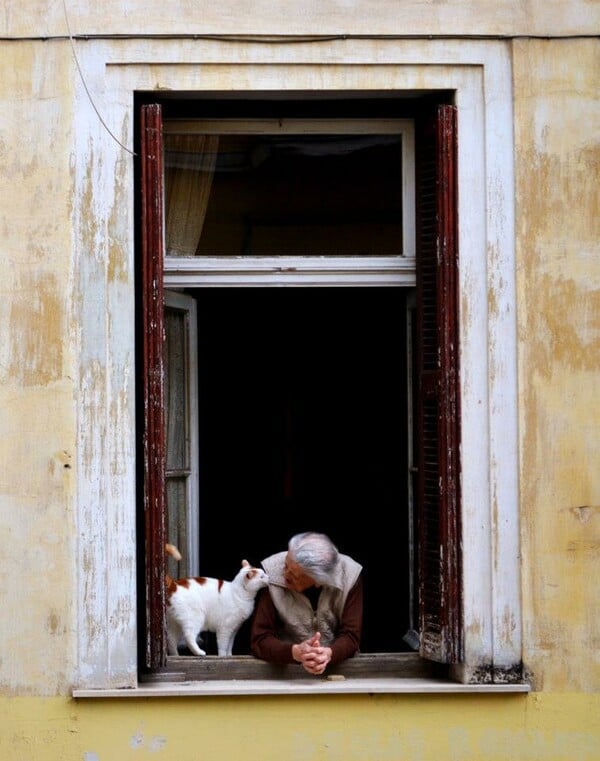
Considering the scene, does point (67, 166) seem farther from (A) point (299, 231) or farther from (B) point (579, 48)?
(B) point (579, 48)

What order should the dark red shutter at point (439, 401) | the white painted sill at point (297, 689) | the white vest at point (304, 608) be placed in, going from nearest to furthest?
the white painted sill at point (297, 689)
the dark red shutter at point (439, 401)
the white vest at point (304, 608)

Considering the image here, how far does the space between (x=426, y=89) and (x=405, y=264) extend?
70 cm

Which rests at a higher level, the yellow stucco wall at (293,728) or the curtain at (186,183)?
the curtain at (186,183)

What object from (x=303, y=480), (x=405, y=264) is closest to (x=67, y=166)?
(x=405, y=264)

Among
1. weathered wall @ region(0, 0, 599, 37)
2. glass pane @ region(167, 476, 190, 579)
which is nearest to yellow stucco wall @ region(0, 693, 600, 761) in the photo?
glass pane @ region(167, 476, 190, 579)

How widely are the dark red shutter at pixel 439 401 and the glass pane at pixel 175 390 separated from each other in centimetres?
106

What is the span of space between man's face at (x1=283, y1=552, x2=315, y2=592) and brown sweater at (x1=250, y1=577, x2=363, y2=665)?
0.13 m

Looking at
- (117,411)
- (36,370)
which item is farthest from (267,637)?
(36,370)

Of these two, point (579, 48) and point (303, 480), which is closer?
point (579, 48)

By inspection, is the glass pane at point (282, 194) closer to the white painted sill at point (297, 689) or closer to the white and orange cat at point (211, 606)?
the white and orange cat at point (211, 606)

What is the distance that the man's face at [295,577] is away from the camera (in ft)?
16.8

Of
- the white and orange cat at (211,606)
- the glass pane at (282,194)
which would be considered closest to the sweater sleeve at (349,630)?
the white and orange cat at (211,606)

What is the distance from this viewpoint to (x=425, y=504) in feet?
16.8

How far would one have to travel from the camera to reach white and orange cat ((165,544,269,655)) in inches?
209
